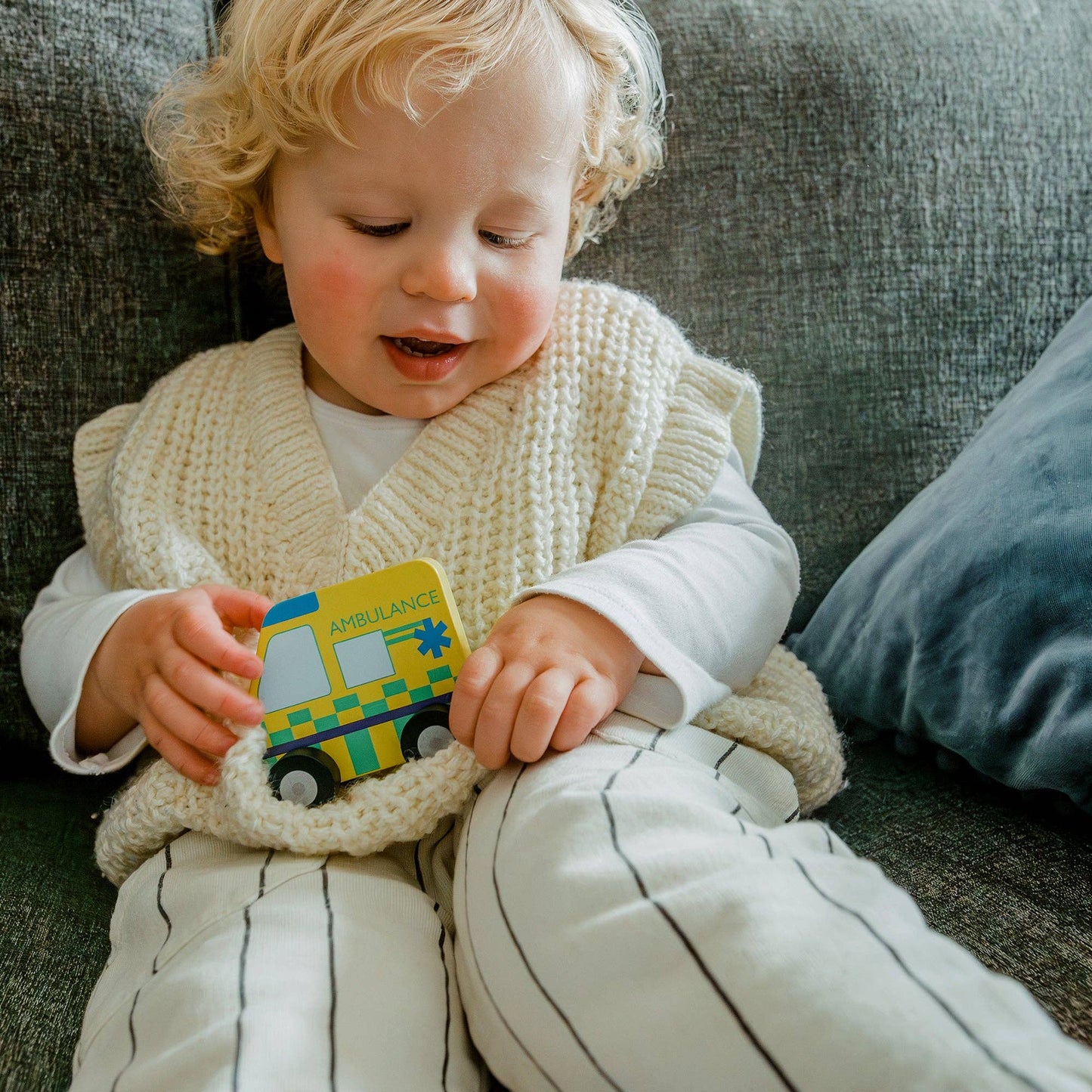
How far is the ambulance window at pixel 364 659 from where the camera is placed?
0.66 metres

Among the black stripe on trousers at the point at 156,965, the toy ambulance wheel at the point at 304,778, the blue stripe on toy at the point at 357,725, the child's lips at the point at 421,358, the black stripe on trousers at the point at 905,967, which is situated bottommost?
the black stripe on trousers at the point at 156,965

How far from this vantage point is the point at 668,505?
0.78 metres

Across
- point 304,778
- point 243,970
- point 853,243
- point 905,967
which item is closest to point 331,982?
point 243,970

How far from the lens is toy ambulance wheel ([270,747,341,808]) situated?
25.4 inches

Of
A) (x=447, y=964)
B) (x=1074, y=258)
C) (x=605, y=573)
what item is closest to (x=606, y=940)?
(x=447, y=964)

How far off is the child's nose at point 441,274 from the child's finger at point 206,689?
0.99 feet

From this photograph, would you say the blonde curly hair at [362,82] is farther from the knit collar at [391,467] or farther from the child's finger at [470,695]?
the child's finger at [470,695]

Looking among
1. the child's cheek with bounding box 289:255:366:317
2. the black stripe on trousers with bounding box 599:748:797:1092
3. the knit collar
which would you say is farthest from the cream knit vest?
the black stripe on trousers with bounding box 599:748:797:1092

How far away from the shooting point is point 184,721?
678mm

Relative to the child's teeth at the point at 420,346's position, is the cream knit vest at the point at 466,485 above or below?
below

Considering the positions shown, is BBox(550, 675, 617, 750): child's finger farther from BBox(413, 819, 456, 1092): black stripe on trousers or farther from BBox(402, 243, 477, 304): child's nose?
BBox(402, 243, 477, 304): child's nose

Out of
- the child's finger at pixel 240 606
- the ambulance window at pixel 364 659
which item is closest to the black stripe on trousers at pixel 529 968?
the ambulance window at pixel 364 659

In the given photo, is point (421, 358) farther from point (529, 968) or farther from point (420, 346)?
point (529, 968)

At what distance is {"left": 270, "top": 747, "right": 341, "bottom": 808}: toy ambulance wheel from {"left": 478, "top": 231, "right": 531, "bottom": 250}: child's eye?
390mm
